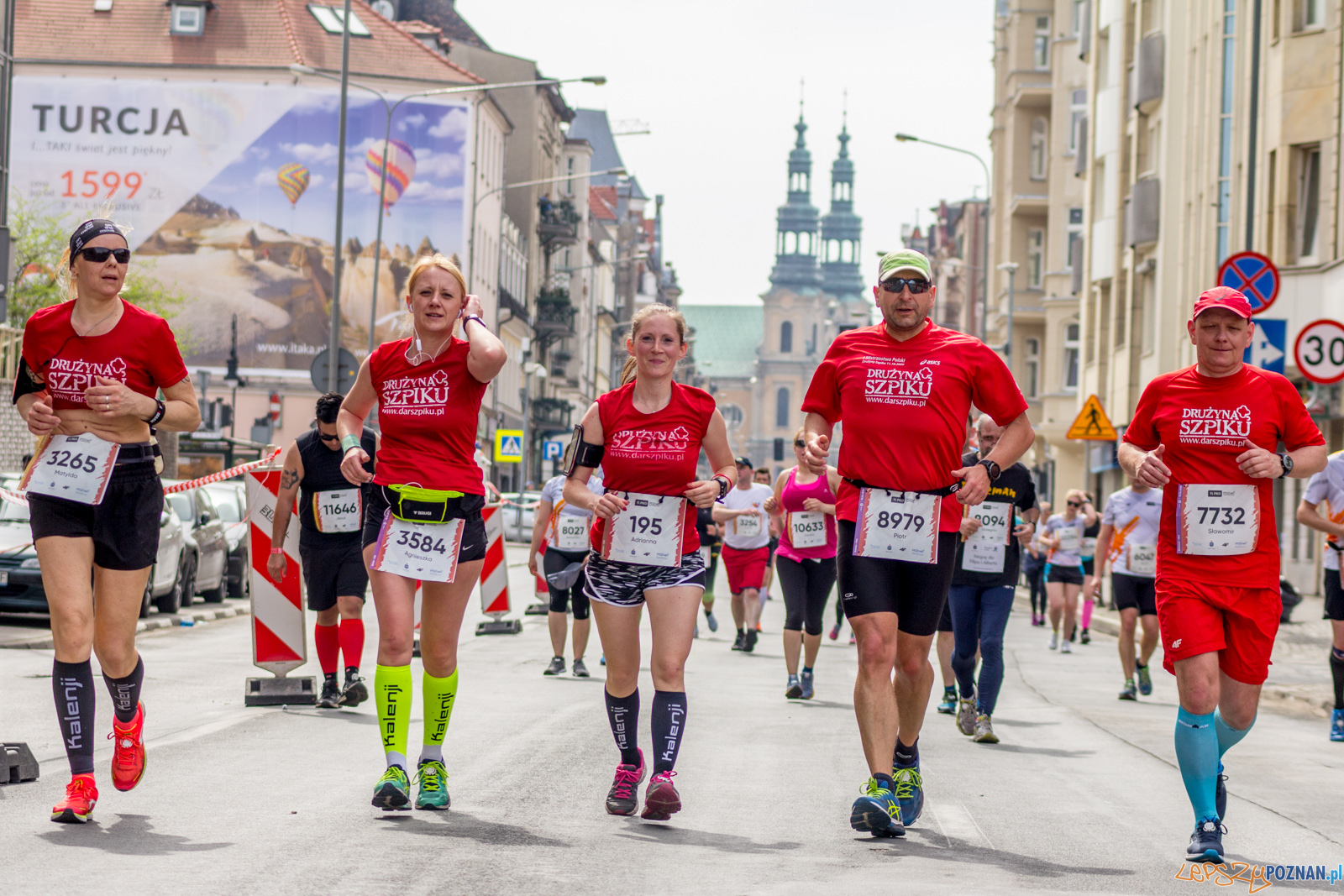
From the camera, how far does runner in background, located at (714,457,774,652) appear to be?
1925 centimetres

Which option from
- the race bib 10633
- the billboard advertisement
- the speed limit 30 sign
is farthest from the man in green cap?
the billboard advertisement

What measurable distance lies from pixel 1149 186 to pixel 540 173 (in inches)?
2031

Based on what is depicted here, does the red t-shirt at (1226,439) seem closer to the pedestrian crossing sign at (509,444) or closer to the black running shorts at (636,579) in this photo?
the black running shorts at (636,579)

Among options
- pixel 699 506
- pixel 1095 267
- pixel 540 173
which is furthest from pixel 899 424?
pixel 540 173

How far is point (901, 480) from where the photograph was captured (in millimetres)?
7328

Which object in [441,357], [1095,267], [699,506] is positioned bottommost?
[699,506]

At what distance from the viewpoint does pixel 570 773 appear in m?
8.78

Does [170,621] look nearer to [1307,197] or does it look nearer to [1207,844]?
[1207,844]

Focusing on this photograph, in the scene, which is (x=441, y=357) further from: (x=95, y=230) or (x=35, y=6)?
(x=35, y=6)

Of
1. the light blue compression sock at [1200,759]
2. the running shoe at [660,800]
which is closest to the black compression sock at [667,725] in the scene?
the running shoe at [660,800]

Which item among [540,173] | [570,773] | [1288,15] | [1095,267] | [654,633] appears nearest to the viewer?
[654,633]

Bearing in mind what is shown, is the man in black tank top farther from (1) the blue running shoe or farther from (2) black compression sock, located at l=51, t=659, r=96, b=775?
(1) the blue running shoe

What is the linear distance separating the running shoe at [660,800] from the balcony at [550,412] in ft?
271

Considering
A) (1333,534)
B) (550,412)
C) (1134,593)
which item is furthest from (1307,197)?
(550,412)
